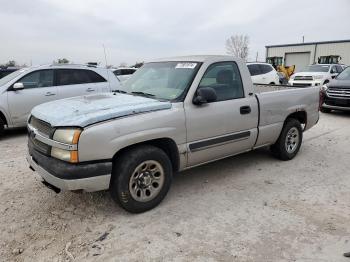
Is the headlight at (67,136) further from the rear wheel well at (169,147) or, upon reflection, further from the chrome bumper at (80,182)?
the rear wheel well at (169,147)

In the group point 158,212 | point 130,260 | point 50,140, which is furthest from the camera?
point 158,212

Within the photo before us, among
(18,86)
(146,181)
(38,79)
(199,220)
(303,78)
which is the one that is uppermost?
(303,78)

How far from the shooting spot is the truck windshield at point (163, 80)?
4129 mm

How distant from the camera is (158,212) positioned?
12.3ft

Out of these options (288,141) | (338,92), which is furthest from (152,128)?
(338,92)

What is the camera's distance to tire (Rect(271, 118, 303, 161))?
5.49 m

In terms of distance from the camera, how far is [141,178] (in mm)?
3648

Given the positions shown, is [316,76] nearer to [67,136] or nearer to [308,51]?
[67,136]

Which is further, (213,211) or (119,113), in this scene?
(213,211)

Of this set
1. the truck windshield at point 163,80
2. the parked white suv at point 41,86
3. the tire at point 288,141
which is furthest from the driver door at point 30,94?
the tire at point 288,141

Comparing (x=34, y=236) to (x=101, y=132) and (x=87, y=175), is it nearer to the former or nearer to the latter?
(x=87, y=175)

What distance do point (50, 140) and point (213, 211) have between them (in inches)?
79.1

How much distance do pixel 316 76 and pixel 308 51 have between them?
27184mm

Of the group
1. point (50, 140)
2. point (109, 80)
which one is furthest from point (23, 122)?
point (50, 140)
